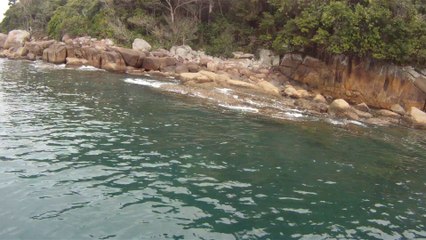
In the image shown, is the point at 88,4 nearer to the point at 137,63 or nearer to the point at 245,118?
the point at 137,63

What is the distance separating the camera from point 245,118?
23344 millimetres

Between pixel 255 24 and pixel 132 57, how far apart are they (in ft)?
56.6

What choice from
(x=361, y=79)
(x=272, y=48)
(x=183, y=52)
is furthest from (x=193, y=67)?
(x=361, y=79)

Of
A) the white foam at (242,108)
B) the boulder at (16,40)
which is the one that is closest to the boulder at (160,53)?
the white foam at (242,108)

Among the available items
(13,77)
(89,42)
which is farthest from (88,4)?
(13,77)

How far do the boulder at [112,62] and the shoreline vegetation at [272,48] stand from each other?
0.38ft

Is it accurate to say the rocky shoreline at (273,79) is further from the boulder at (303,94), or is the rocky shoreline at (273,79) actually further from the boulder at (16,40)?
the boulder at (16,40)

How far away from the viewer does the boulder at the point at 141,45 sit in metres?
45.2

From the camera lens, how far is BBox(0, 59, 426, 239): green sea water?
974 centimetres

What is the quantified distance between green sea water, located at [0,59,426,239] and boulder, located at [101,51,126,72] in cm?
1642

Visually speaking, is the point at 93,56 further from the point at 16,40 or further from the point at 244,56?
the point at 16,40

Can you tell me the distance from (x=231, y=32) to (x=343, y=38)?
17.5 m

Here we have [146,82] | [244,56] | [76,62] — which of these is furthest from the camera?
[244,56]

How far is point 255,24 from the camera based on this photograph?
49.5m
